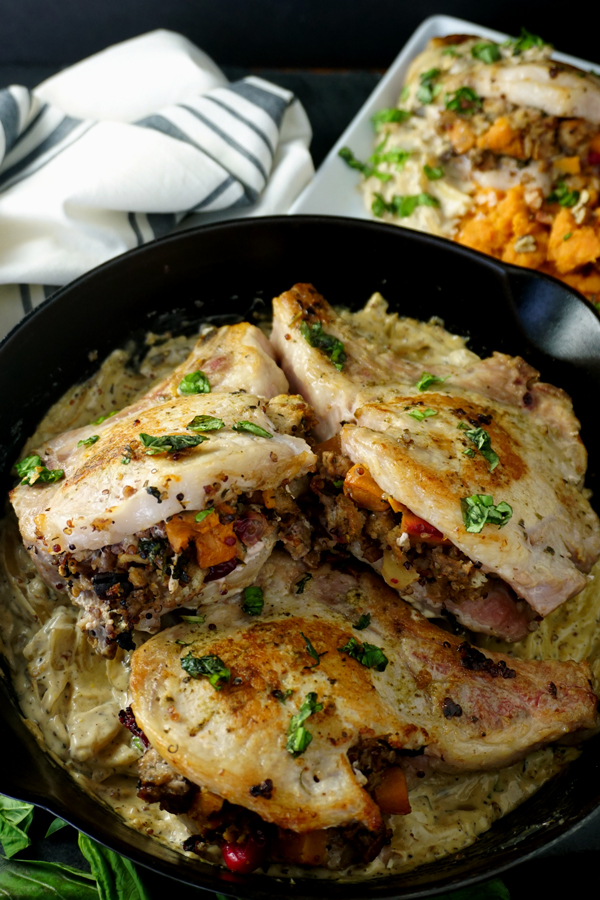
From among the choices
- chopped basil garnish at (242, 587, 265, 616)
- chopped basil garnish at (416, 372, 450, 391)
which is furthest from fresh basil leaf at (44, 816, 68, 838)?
chopped basil garnish at (416, 372, 450, 391)

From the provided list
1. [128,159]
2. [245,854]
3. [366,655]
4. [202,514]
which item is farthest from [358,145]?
[245,854]

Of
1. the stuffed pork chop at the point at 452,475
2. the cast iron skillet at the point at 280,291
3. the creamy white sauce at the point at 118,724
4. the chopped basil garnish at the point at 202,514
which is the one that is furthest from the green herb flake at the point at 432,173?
the chopped basil garnish at the point at 202,514

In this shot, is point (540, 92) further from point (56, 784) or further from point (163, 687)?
point (56, 784)

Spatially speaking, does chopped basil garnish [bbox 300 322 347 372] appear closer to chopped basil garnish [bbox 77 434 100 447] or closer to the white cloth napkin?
chopped basil garnish [bbox 77 434 100 447]

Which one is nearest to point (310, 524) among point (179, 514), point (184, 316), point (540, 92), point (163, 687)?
point (179, 514)

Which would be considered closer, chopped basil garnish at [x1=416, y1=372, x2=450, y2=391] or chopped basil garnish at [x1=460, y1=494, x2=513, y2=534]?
chopped basil garnish at [x1=460, y1=494, x2=513, y2=534]
